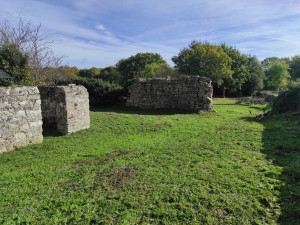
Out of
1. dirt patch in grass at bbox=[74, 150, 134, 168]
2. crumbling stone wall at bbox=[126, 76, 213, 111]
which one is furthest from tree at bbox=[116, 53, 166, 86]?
dirt patch in grass at bbox=[74, 150, 134, 168]

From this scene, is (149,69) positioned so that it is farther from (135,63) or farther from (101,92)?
(101,92)

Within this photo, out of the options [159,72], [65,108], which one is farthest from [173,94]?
[159,72]

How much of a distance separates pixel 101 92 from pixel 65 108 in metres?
7.76

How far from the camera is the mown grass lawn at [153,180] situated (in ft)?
10.6

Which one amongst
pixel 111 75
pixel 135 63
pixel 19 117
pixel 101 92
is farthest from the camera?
pixel 135 63

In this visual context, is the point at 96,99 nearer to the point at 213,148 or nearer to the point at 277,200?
the point at 213,148

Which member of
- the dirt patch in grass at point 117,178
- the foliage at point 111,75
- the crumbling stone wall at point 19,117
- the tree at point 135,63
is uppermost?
the tree at point 135,63

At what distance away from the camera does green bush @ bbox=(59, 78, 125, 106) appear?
1526 cm

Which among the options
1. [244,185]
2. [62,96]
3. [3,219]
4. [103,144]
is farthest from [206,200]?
[62,96]

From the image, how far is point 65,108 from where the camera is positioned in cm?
765

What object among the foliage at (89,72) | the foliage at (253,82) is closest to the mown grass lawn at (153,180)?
the foliage at (253,82)

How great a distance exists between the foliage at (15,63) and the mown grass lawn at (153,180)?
6.86 m

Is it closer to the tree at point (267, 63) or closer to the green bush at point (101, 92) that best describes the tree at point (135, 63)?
the green bush at point (101, 92)

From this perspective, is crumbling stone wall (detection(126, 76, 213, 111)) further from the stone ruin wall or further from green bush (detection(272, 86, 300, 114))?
the stone ruin wall
